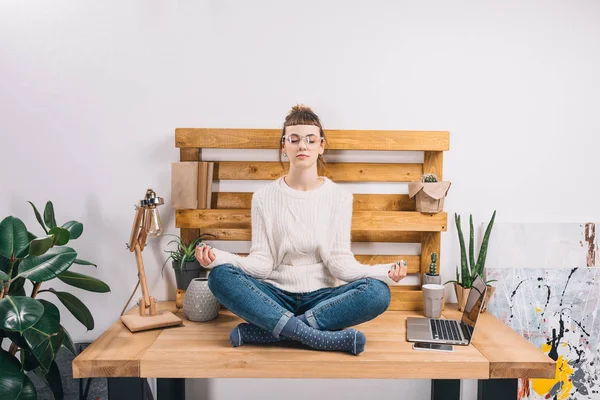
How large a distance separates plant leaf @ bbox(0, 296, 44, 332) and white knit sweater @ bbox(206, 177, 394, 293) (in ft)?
2.08

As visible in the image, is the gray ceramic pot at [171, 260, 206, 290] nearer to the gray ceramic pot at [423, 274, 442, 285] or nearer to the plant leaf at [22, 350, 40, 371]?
the plant leaf at [22, 350, 40, 371]

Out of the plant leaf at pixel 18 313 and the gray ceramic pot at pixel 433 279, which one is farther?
the gray ceramic pot at pixel 433 279

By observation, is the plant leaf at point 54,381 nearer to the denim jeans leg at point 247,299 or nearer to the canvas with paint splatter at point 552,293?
the denim jeans leg at point 247,299

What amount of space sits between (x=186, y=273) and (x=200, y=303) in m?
0.21

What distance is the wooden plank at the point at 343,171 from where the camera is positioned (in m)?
2.06

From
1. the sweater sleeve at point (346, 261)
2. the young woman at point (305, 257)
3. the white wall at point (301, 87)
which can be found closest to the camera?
the young woman at point (305, 257)

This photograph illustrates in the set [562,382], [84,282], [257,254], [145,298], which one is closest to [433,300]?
[257,254]

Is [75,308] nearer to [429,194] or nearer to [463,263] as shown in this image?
[429,194]

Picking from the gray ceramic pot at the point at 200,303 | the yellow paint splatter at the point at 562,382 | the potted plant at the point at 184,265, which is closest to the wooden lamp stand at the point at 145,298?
the gray ceramic pot at the point at 200,303

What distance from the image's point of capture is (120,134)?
208 cm

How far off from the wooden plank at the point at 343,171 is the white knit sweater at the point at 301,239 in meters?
0.19

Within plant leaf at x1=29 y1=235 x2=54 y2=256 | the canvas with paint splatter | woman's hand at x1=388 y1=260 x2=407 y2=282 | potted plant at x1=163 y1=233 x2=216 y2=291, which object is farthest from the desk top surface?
the canvas with paint splatter

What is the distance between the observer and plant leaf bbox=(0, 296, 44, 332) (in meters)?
1.39

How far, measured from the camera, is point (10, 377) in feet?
4.97
